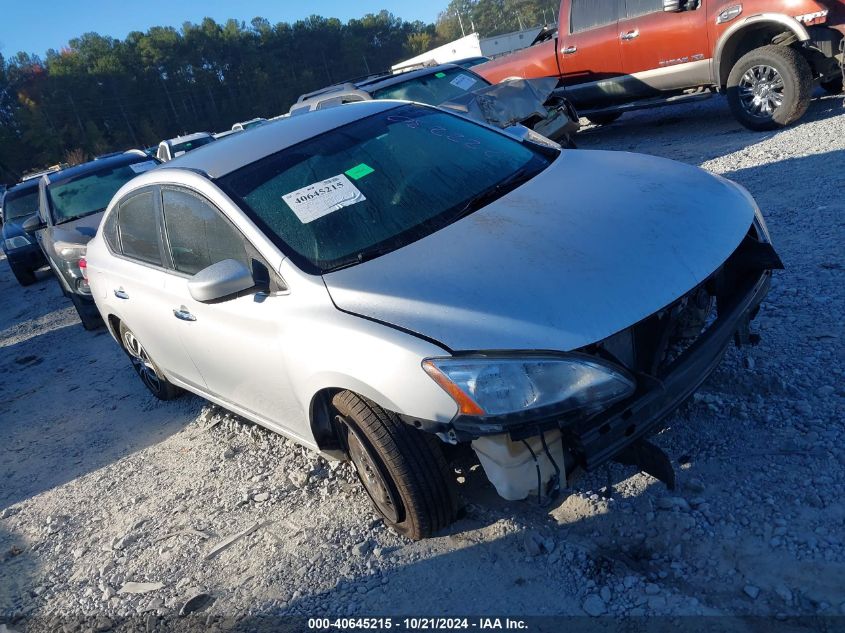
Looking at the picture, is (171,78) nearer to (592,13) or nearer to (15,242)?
(15,242)

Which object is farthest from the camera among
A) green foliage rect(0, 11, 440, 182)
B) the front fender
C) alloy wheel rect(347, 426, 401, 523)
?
green foliage rect(0, 11, 440, 182)

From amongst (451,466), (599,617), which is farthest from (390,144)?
(599,617)

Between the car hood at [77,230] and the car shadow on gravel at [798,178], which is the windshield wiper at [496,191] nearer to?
the car shadow on gravel at [798,178]

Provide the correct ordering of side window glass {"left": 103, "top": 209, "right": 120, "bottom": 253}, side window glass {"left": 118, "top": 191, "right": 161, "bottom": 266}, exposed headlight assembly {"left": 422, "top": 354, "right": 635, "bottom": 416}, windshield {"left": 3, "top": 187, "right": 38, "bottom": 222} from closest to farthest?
exposed headlight assembly {"left": 422, "top": 354, "right": 635, "bottom": 416} < side window glass {"left": 118, "top": 191, "right": 161, "bottom": 266} < side window glass {"left": 103, "top": 209, "right": 120, "bottom": 253} < windshield {"left": 3, "top": 187, "right": 38, "bottom": 222}

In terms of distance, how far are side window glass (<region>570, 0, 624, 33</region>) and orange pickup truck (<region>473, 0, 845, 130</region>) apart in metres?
0.01

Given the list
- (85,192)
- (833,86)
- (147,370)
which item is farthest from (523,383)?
(833,86)

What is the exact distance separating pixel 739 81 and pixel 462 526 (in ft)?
22.1

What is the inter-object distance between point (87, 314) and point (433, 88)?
4974 millimetres

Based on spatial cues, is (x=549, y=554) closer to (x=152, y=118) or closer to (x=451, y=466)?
(x=451, y=466)

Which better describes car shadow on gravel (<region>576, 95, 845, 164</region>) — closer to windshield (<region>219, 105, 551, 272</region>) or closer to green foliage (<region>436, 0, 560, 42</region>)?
windshield (<region>219, 105, 551, 272</region>)

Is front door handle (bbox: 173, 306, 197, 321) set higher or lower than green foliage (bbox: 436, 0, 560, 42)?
lower

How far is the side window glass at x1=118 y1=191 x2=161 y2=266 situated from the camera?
405cm

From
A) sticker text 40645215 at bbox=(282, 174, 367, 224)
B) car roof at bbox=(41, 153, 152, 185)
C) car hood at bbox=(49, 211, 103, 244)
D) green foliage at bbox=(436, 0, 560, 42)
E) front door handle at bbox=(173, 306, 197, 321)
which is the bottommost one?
front door handle at bbox=(173, 306, 197, 321)

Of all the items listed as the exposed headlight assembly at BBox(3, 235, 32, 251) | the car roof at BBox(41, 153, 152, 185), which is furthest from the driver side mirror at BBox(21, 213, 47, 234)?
the exposed headlight assembly at BBox(3, 235, 32, 251)
